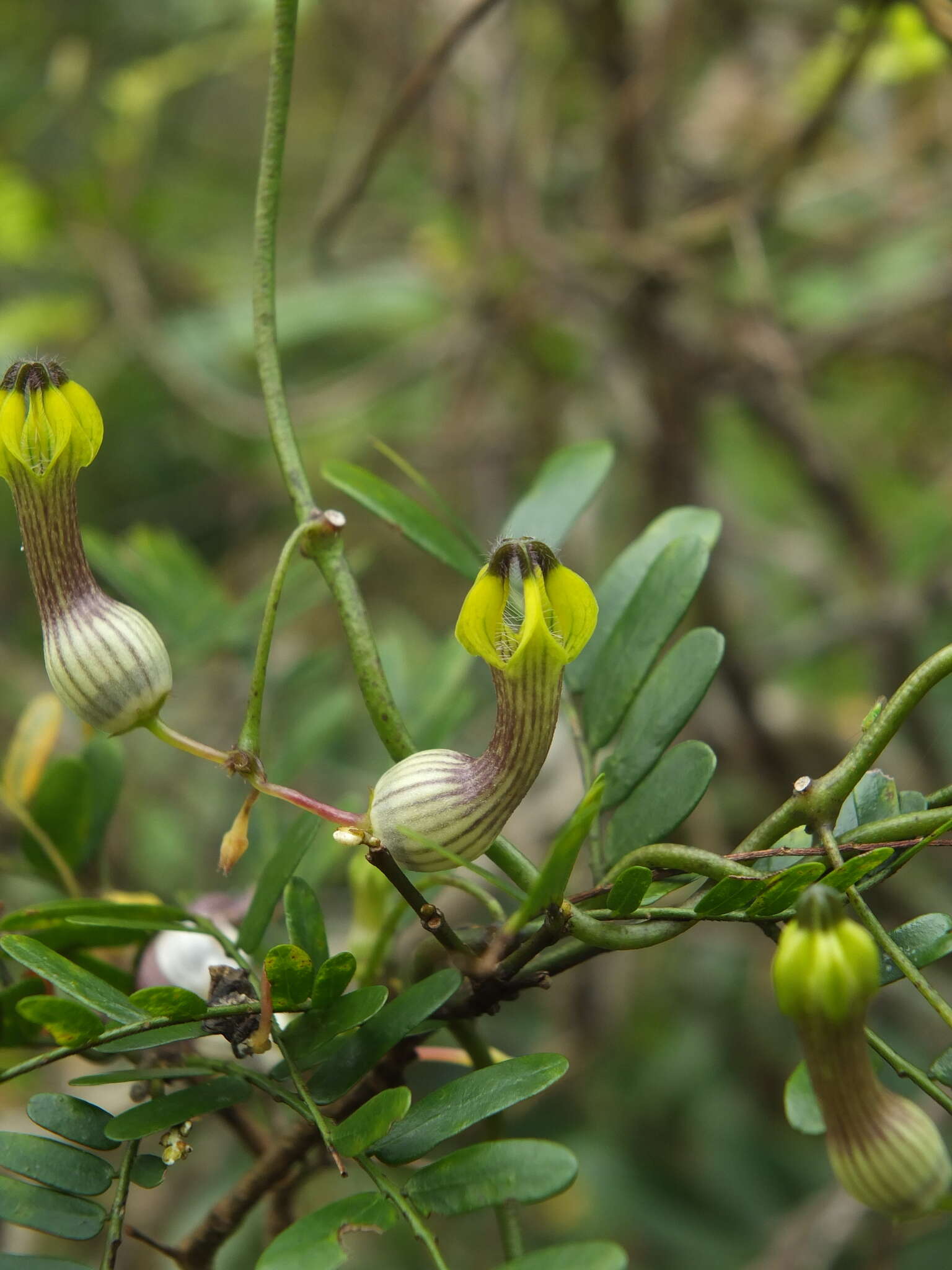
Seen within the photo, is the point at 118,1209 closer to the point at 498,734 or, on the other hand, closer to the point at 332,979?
the point at 332,979

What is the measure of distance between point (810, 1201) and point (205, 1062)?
990 mm

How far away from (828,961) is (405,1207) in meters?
0.20

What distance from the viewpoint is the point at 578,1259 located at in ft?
1.24

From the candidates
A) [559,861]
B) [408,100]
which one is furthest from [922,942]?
[408,100]

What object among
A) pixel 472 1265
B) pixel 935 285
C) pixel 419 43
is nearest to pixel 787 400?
pixel 935 285

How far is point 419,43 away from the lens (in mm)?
1772

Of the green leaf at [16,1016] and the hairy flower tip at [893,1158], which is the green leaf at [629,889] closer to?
the hairy flower tip at [893,1158]

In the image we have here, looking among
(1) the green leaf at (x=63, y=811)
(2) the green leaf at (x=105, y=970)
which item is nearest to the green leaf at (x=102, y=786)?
(1) the green leaf at (x=63, y=811)

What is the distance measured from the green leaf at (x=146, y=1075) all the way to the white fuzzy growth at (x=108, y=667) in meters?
0.14

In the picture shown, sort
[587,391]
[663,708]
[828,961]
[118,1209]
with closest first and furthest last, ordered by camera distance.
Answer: [828,961], [118,1209], [663,708], [587,391]

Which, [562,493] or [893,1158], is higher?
[562,493]

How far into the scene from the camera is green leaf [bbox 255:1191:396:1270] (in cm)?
40

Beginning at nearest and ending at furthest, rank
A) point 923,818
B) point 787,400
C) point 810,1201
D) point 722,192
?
point 923,818 < point 810,1201 < point 787,400 < point 722,192

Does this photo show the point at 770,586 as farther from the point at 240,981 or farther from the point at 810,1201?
the point at 240,981
